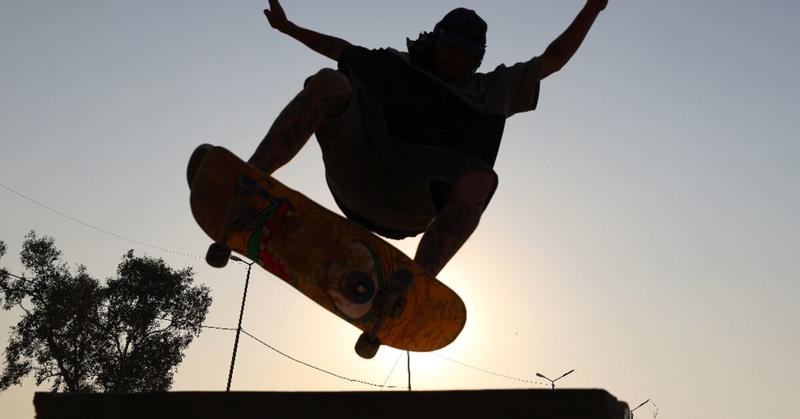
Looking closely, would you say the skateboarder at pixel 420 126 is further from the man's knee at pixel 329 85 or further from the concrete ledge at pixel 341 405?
the concrete ledge at pixel 341 405

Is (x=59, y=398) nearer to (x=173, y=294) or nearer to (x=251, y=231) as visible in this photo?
(x=251, y=231)

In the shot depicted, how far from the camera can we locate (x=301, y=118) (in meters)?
3.58

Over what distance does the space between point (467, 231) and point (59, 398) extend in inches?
78.8

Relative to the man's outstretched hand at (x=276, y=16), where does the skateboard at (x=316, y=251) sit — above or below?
below

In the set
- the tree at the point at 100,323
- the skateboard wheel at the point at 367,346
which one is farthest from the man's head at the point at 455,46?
the tree at the point at 100,323

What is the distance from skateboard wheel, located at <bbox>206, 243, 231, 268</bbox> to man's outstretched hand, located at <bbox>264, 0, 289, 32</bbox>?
61.7 inches

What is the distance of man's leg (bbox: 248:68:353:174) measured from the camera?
3.55 metres

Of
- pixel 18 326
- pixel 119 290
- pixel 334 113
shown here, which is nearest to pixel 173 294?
pixel 119 290

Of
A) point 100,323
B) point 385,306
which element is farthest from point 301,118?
point 100,323

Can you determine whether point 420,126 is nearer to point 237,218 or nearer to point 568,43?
point 568,43

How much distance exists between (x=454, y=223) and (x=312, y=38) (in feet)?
4.81

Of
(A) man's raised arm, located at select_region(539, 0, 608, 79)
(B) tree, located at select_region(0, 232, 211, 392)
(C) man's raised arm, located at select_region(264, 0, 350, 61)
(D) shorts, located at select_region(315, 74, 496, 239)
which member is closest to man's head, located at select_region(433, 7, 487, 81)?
(A) man's raised arm, located at select_region(539, 0, 608, 79)

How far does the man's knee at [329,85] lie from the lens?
3600 millimetres

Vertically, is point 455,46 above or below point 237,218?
Answer: above
